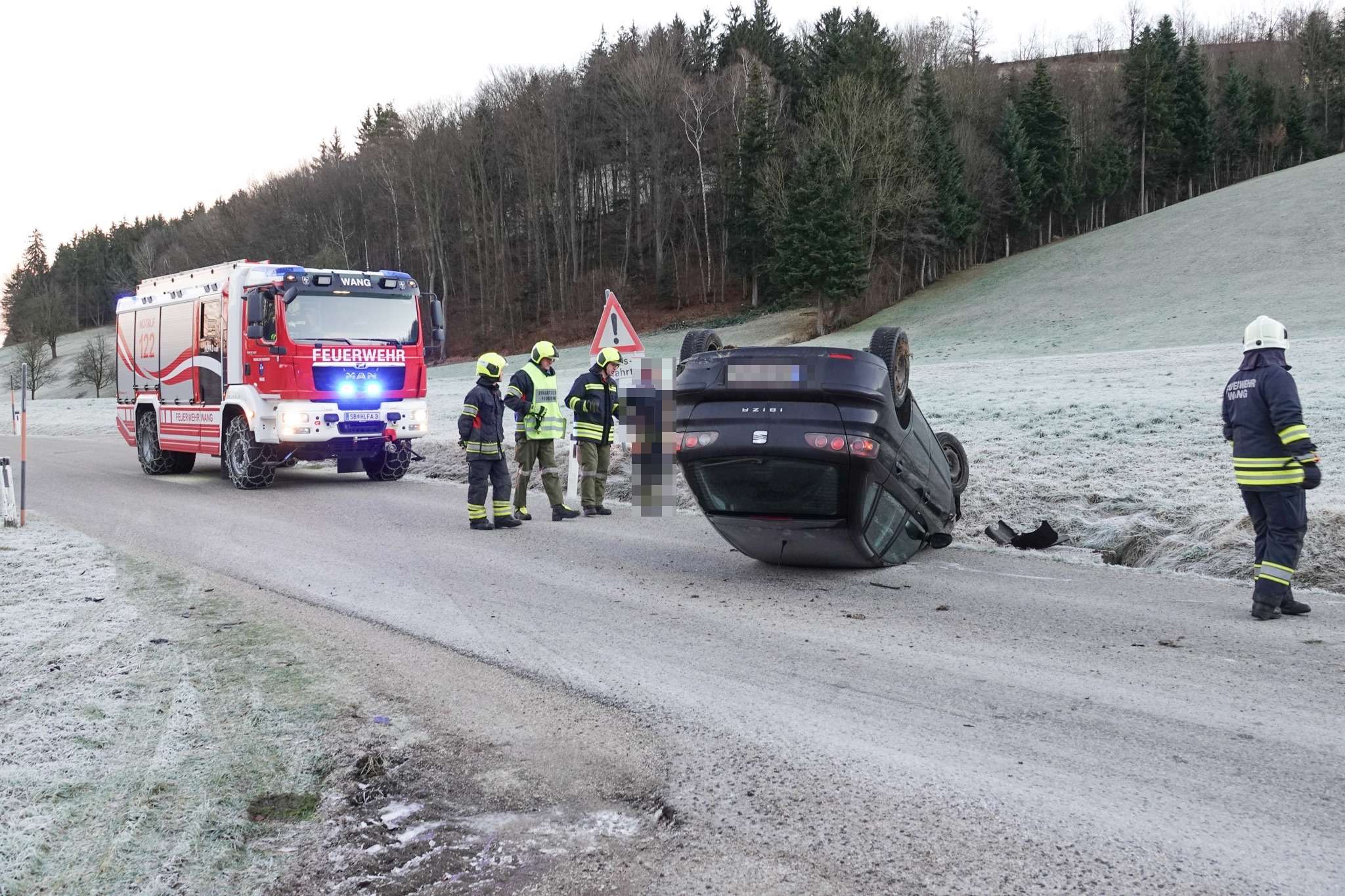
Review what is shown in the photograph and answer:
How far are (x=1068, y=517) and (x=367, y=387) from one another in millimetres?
9968

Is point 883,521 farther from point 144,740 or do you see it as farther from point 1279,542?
point 144,740

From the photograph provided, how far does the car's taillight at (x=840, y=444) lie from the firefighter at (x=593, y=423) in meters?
5.06

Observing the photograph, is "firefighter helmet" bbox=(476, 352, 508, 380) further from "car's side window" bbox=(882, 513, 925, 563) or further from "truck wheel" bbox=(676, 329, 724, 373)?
"car's side window" bbox=(882, 513, 925, 563)

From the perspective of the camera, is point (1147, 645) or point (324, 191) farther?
point (324, 191)

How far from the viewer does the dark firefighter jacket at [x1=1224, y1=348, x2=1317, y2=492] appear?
20.4ft

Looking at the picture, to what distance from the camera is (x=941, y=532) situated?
8820 millimetres

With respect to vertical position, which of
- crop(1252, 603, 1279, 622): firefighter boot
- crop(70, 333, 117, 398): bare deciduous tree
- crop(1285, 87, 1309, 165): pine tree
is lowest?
crop(1252, 603, 1279, 622): firefighter boot

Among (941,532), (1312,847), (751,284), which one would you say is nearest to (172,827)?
(1312,847)

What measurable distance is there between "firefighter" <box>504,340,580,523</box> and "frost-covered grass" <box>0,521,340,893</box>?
14.7ft

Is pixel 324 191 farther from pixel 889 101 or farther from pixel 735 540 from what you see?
pixel 735 540

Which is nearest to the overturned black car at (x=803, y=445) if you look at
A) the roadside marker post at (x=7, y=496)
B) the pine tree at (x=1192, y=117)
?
the roadside marker post at (x=7, y=496)

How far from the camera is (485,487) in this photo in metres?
11.3

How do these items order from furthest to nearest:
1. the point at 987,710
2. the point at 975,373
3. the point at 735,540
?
the point at 975,373, the point at 735,540, the point at 987,710

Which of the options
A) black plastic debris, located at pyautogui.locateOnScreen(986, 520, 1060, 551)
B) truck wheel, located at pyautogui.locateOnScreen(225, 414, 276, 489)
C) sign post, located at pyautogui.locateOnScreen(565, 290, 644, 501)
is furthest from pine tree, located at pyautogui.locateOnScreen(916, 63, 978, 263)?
black plastic debris, located at pyautogui.locateOnScreen(986, 520, 1060, 551)
